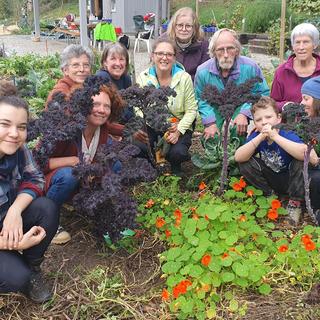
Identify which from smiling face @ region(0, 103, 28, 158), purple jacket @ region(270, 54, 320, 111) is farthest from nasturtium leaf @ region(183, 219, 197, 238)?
purple jacket @ region(270, 54, 320, 111)

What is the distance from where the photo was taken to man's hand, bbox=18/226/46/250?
7.55ft

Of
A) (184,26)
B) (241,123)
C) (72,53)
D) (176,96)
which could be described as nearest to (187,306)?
(241,123)

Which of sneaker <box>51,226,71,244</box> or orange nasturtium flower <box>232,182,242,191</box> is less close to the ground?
orange nasturtium flower <box>232,182,242,191</box>

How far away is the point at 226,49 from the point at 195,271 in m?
1.97

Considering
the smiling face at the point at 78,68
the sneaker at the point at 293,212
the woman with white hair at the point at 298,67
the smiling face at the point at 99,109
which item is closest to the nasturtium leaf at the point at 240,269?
the sneaker at the point at 293,212

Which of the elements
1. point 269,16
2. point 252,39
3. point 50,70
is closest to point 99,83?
point 50,70

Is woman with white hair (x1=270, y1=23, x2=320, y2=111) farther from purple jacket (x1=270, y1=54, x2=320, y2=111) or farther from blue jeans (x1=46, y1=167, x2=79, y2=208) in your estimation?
blue jeans (x1=46, y1=167, x2=79, y2=208)

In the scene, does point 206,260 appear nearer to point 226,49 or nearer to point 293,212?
point 293,212

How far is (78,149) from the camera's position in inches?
112

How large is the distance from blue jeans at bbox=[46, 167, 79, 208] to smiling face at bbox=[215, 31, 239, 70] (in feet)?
5.23

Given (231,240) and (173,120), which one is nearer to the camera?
(231,240)

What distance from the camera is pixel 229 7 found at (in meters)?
16.2

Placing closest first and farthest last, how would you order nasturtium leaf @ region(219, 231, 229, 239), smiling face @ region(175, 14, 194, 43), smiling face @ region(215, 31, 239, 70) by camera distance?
nasturtium leaf @ region(219, 231, 229, 239) → smiling face @ region(215, 31, 239, 70) → smiling face @ region(175, 14, 194, 43)

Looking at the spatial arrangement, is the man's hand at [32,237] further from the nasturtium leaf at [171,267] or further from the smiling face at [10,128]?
the nasturtium leaf at [171,267]
